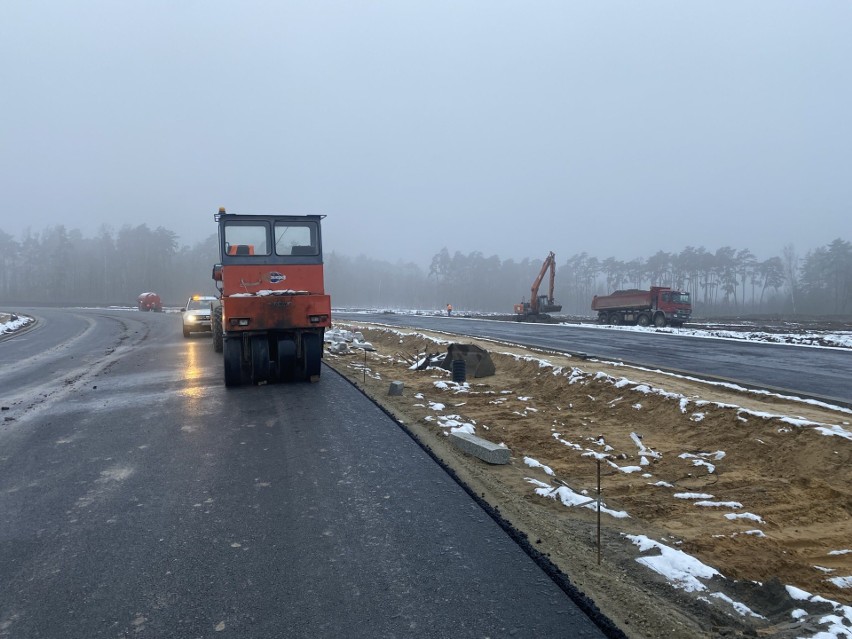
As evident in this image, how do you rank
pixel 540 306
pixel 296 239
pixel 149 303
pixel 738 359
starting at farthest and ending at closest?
pixel 149 303
pixel 540 306
pixel 738 359
pixel 296 239

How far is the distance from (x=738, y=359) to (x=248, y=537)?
48.8ft

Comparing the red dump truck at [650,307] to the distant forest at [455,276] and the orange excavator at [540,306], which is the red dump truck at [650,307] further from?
the distant forest at [455,276]

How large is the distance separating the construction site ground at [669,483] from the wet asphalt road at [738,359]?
1.79m

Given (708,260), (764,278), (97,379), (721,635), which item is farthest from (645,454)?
(764,278)

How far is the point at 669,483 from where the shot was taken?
18.3 ft

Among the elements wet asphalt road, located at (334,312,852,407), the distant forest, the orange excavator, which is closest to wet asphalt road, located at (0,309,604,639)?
wet asphalt road, located at (334,312,852,407)

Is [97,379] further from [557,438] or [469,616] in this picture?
[469,616]

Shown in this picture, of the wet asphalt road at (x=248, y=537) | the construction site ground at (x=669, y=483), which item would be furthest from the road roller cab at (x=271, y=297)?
the wet asphalt road at (x=248, y=537)

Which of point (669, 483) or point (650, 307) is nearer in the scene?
point (669, 483)

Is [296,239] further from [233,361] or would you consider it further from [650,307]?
[650,307]

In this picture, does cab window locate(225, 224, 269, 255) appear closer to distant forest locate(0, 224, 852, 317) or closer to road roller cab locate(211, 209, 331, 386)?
road roller cab locate(211, 209, 331, 386)

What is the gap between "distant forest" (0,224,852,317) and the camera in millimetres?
86500

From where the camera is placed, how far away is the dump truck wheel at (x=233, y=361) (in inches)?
385

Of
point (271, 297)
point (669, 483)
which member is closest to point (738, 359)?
point (669, 483)
